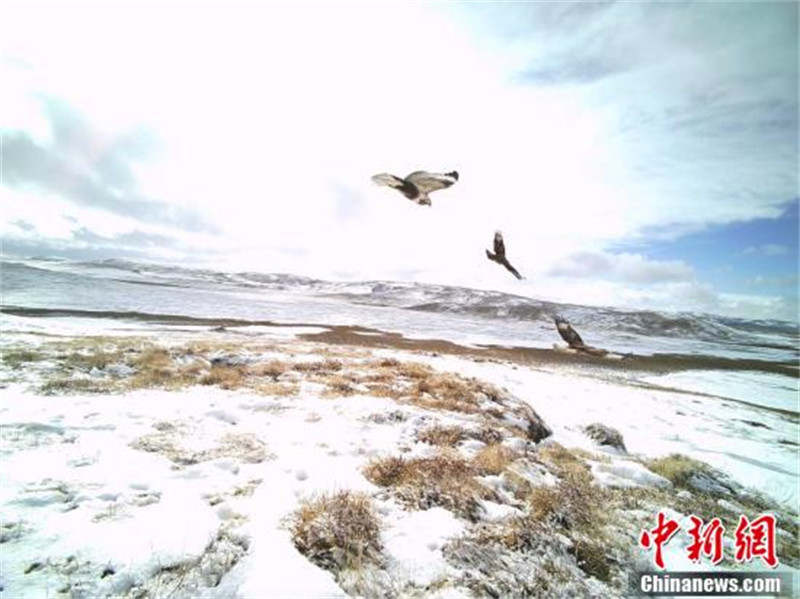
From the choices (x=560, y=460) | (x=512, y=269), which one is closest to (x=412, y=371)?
(x=560, y=460)

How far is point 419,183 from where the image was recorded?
17.9 feet

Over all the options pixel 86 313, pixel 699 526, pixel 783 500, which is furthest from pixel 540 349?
pixel 86 313

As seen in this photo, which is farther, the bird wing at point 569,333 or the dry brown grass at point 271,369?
the dry brown grass at point 271,369

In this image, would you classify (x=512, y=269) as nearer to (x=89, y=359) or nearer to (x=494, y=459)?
(x=494, y=459)

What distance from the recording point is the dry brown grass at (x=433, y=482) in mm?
5918

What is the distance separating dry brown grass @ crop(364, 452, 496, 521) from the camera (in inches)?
233

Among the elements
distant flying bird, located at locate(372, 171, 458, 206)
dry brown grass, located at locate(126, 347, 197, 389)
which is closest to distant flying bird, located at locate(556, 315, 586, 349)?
distant flying bird, located at locate(372, 171, 458, 206)

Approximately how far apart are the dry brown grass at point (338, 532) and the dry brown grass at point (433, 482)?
89 centimetres

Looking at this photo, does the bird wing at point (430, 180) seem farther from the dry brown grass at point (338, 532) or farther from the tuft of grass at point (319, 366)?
the tuft of grass at point (319, 366)

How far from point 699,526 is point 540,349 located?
4791 centimetres

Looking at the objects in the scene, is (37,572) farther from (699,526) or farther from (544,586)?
(699,526)

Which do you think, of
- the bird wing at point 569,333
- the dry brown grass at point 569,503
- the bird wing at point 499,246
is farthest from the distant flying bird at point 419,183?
the bird wing at point 569,333

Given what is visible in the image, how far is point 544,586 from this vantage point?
448cm

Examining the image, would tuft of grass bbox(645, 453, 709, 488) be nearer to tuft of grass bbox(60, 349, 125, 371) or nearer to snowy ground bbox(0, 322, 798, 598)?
snowy ground bbox(0, 322, 798, 598)
